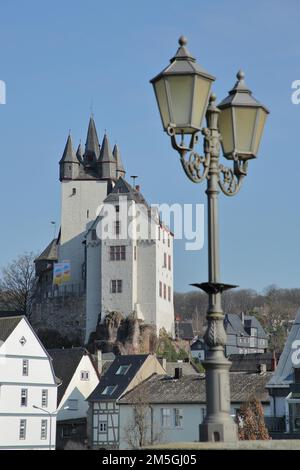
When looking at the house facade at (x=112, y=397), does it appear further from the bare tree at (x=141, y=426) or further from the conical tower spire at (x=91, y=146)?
the conical tower spire at (x=91, y=146)

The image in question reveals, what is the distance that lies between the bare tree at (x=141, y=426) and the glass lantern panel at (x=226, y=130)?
152 feet

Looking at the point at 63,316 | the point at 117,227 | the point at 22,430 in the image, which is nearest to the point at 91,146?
the point at 117,227

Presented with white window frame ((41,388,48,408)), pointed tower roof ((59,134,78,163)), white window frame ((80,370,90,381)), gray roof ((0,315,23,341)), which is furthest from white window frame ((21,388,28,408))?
pointed tower roof ((59,134,78,163))

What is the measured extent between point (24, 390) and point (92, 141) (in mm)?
53130

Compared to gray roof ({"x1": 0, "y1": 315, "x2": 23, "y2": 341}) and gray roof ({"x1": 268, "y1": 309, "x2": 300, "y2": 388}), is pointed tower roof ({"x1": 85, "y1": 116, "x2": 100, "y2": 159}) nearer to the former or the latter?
gray roof ({"x1": 0, "y1": 315, "x2": 23, "y2": 341})

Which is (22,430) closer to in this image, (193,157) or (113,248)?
(113,248)

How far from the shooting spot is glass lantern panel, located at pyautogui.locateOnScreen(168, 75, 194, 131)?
8.50 metres

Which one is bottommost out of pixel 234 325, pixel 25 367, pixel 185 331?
pixel 25 367

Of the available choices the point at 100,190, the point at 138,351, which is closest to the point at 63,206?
the point at 100,190

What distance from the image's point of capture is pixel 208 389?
8.26 metres

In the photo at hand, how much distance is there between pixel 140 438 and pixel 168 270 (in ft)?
140

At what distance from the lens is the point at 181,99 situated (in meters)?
8.52
